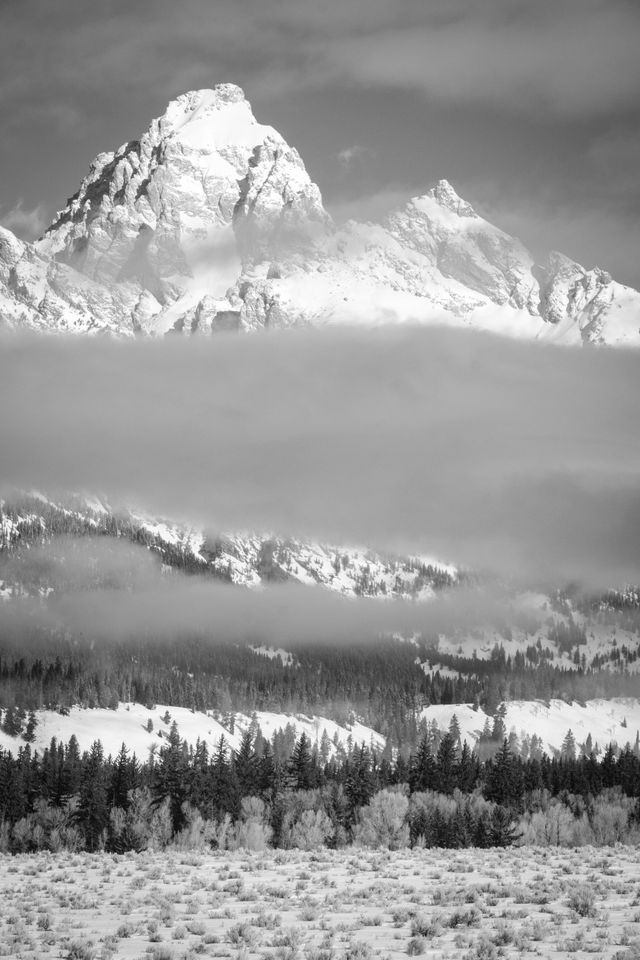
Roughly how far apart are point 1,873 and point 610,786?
9649 centimetres

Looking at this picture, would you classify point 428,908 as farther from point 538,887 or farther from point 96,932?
Answer: point 96,932

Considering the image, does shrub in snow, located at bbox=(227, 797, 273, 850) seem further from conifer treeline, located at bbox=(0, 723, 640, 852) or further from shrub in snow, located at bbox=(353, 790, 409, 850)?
shrub in snow, located at bbox=(353, 790, 409, 850)

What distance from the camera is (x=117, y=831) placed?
10762cm

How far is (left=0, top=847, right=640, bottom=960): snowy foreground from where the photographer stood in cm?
3659

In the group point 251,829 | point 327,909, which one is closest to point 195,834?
point 251,829

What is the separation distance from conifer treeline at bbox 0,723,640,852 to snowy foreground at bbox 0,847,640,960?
42.9 meters

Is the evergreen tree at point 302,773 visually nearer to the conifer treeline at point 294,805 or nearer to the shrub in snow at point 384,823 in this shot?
the conifer treeline at point 294,805

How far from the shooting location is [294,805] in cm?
11994

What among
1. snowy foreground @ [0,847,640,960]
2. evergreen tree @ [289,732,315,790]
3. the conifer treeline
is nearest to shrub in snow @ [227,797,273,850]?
the conifer treeline

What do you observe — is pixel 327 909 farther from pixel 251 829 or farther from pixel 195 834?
pixel 251 829

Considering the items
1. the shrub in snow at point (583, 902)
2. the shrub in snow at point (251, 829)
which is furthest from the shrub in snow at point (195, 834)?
the shrub in snow at point (583, 902)

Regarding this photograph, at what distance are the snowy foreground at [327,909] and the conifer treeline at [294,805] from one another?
42.9 m

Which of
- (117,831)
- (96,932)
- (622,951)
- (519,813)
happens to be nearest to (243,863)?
(96,932)

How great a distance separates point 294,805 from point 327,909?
76.9 m
